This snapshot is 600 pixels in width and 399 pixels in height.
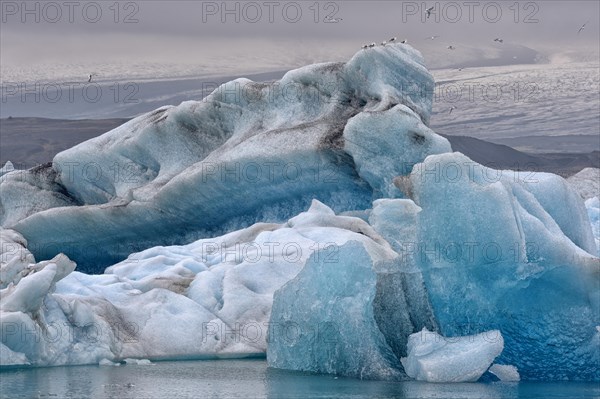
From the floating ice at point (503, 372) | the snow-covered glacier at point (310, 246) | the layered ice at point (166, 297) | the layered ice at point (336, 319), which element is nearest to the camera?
the layered ice at point (336, 319)

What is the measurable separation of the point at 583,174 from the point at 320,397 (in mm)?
22068

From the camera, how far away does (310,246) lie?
1631 cm

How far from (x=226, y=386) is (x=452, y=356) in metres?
2.46

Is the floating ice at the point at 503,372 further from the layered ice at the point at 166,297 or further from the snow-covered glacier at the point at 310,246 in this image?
the layered ice at the point at 166,297

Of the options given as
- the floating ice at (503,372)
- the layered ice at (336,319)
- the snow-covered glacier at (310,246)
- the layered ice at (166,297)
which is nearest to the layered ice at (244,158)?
the snow-covered glacier at (310,246)

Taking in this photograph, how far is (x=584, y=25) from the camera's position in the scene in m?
21.1

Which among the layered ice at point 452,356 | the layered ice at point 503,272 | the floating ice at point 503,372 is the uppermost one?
the layered ice at point 503,272

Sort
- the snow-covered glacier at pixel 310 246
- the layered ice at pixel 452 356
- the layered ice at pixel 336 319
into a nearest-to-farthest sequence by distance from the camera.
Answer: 1. the layered ice at pixel 452 356
2. the layered ice at pixel 336 319
3. the snow-covered glacier at pixel 310 246

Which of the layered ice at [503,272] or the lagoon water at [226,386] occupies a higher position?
the layered ice at [503,272]

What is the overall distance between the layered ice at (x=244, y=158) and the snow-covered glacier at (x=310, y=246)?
0.04 meters

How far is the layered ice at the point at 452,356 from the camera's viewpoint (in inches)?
480

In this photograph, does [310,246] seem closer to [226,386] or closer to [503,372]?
[503,372]

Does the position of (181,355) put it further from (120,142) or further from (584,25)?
(584,25)

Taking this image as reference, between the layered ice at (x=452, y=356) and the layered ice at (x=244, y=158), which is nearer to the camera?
the layered ice at (x=452, y=356)
